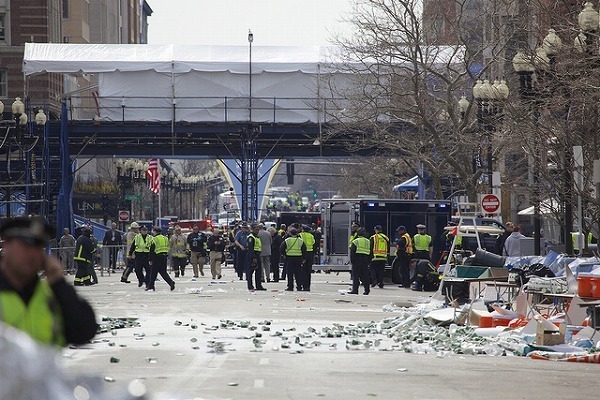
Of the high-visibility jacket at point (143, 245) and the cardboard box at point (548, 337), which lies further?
the high-visibility jacket at point (143, 245)

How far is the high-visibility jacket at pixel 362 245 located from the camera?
105ft

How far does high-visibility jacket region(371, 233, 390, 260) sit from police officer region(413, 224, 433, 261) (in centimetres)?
128

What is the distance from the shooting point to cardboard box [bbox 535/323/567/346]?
17766 millimetres

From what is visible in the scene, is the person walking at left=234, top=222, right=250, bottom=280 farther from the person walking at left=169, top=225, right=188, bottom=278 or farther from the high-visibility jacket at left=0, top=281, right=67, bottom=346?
the high-visibility jacket at left=0, top=281, right=67, bottom=346

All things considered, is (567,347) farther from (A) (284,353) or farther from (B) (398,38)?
(B) (398,38)

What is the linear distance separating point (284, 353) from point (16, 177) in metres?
54.2

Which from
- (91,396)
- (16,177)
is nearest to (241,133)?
(16,177)

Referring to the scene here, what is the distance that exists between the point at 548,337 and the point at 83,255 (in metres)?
19.8

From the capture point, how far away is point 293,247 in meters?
33.1

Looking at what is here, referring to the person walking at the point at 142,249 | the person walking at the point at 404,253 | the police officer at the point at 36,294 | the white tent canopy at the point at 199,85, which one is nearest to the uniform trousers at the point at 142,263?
the person walking at the point at 142,249

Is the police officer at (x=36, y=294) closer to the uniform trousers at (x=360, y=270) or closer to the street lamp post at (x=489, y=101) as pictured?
the uniform trousers at (x=360, y=270)

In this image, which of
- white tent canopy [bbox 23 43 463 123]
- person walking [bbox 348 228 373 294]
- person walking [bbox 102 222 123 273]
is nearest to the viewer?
person walking [bbox 348 228 373 294]

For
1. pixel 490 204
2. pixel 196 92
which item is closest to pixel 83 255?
pixel 490 204

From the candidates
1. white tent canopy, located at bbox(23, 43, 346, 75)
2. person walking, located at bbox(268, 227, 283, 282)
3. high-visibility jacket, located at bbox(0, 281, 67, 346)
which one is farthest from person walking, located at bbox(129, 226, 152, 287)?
high-visibility jacket, located at bbox(0, 281, 67, 346)
